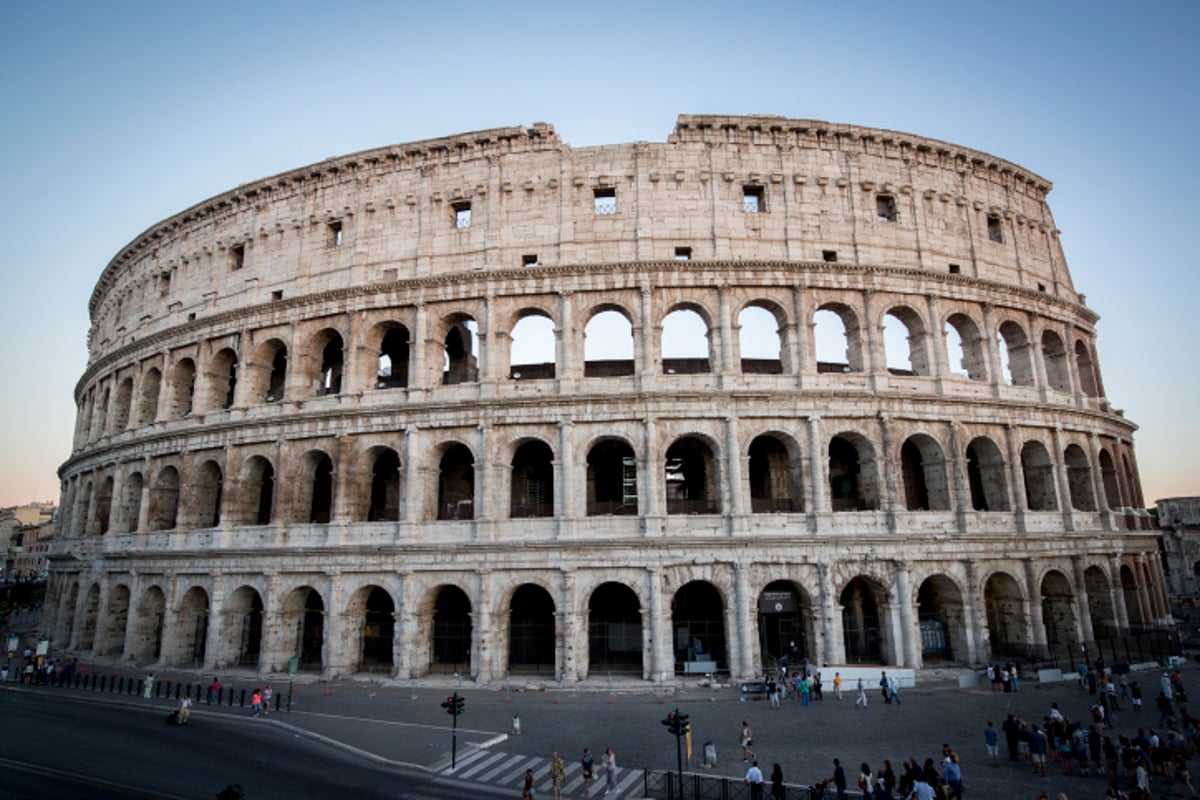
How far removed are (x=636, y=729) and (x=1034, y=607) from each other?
16986 mm

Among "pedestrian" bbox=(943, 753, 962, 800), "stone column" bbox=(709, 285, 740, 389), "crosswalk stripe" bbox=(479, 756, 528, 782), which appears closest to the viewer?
"pedestrian" bbox=(943, 753, 962, 800)

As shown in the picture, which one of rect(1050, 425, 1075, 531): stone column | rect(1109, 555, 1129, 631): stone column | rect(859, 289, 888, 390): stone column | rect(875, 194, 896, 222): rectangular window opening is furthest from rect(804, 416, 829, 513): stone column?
rect(1109, 555, 1129, 631): stone column

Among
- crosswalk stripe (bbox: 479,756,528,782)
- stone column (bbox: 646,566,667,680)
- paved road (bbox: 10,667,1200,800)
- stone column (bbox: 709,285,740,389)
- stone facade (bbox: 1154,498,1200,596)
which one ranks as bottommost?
crosswalk stripe (bbox: 479,756,528,782)

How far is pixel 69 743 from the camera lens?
16.8 meters

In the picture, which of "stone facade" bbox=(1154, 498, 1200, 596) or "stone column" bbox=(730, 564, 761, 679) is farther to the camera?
"stone facade" bbox=(1154, 498, 1200, 596)

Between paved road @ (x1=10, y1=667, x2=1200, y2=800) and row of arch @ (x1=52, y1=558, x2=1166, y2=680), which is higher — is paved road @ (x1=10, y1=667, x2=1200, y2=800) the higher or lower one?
the lower one

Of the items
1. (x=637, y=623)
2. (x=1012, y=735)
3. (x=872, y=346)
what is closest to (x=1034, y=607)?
(x=872, y=346)

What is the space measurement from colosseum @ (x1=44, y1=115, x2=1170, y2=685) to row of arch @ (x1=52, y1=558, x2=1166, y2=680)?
0.12 m

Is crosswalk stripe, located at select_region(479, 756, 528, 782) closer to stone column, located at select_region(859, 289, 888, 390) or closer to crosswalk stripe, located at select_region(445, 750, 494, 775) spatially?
crosswalk stripe, located at select_region(445, 750, 494, 775)

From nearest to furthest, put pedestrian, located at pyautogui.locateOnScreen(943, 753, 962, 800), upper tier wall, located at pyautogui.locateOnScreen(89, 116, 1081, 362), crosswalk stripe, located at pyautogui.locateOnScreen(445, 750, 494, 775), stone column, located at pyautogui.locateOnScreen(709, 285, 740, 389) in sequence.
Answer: pedestrian, located at pyautogui.locateOnScreen(943, 753, 962, 800)
crosswalk stripe, located at pyautogui.locateOnScreen(445, 750, 494, 775)
stone column, located at pyautogui.locateOnScreen(709, 285, 740, 389)
upper tier wall, located at pyautogui.locateOnScreen(89, 116, 1081, 362)

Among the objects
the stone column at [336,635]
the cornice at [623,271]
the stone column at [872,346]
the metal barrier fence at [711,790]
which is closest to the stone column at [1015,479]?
the stone column at [872,346]

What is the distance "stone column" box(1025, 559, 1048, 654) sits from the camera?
24.1 metres

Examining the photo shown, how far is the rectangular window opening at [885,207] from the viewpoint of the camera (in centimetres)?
2727

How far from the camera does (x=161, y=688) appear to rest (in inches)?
925
